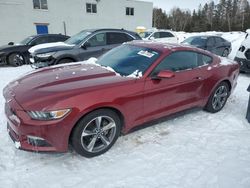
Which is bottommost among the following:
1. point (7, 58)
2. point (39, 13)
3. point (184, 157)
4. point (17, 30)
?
point (184, 157)

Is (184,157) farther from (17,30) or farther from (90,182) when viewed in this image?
(17,30)

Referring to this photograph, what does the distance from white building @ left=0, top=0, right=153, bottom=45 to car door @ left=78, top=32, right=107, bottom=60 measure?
14.1 m

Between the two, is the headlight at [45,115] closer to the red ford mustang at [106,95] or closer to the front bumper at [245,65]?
the red ford mustang at [106,95]

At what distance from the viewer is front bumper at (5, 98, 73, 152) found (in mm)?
2826

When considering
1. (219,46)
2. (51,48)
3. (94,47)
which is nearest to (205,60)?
(94,47)

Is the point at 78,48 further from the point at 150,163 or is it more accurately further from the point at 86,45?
the point at 150,163

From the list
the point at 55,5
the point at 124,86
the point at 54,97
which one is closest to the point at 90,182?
the point at 54,97

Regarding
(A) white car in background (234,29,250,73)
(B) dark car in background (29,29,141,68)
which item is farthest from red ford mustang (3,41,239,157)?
(A) white car in background (234,29,250,73)

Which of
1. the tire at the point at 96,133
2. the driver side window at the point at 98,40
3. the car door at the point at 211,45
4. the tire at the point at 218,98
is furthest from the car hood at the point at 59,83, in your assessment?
the car door at the point at 211,45

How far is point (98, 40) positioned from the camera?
321 inches

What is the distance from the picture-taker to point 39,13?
20094 millimetres

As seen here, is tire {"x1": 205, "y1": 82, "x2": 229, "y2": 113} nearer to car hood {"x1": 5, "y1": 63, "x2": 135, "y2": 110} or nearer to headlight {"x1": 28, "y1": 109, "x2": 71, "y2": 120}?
car hood {"x1": 5, "y1": 63, "x2": 135, "y2": 110}

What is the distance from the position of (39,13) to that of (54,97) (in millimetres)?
19662

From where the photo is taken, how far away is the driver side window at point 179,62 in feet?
12.7
